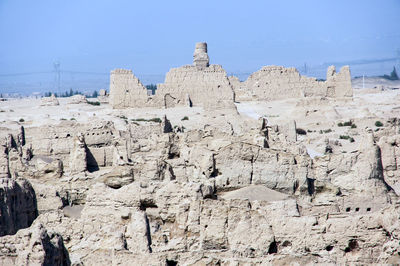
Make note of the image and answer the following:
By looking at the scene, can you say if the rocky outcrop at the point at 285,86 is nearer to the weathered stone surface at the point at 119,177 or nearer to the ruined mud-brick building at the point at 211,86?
the ruined mud-brick building at the point at 211,86

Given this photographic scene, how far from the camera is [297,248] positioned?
1225cm

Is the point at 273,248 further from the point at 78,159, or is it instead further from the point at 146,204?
the point at 78,159

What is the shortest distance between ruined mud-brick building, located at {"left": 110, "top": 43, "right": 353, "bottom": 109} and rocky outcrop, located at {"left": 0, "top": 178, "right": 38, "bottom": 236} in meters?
30.9

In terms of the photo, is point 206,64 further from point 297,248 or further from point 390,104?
point 297,248

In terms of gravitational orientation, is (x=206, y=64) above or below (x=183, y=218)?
above

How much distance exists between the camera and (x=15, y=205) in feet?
43.3

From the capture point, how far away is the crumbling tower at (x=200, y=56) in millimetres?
53844

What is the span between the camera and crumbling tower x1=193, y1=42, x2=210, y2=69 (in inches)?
2120

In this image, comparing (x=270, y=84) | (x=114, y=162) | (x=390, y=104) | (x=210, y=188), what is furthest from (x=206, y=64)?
(x=210, y=188)

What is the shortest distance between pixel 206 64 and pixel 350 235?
4222cm

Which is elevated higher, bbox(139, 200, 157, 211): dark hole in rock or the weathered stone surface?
the weathered stone surface

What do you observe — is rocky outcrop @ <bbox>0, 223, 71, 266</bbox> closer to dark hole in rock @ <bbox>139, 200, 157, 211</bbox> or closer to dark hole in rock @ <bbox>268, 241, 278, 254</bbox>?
dark hole in rock @ <bbox>268, 241, 278, 254</bbox>

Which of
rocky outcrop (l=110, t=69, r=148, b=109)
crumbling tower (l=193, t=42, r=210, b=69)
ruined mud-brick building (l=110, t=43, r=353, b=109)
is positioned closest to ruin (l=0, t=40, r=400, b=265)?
rocky outcrop (l=110, t=69, r=148, b=109)

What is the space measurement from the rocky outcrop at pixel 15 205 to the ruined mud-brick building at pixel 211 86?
30910mm
